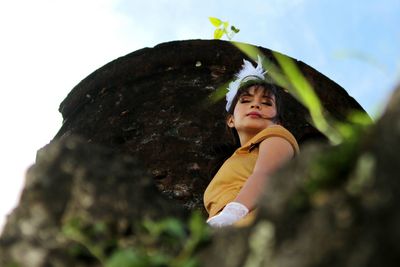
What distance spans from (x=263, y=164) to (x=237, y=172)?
0.37m

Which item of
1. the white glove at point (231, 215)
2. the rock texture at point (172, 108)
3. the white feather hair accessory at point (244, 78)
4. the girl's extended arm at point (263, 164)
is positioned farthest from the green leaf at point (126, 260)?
the rock texture at point (172, 108)

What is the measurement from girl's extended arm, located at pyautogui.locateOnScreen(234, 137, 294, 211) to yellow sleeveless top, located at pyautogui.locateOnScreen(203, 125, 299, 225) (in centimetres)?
7

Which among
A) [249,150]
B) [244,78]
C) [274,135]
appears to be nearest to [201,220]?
[274,135]

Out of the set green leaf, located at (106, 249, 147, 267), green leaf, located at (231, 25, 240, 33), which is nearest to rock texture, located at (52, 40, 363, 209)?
green leaf, located at (231, 25, 240, 33)

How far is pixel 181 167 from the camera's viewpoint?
5.21m

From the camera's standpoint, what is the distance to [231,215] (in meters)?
3.29

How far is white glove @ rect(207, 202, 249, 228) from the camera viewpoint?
3234 millimetres

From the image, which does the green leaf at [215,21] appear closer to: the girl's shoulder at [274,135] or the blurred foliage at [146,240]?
the girl's shoulder at [274,135]

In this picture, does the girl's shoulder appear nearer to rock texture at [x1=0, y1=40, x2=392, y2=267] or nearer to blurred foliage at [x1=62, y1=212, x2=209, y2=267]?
rock texture at [x1=0, y1=40, x2=392, y2=267]

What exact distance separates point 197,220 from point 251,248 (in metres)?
0.22

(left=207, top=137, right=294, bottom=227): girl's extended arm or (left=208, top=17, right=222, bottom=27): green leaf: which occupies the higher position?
(left=208, top=17, right=222, bottom=27): green leaf

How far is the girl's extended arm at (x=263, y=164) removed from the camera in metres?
3.43

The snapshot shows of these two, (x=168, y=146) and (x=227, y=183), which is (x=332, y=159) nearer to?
(x=227, y=183)

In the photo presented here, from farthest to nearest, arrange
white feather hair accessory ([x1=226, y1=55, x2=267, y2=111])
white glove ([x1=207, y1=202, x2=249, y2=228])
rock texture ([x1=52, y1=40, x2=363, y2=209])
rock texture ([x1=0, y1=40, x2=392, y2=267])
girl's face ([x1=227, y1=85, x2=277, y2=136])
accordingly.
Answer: rock texture ([x1=52, y1=40, x2=363, y2=209]) < white feather hair accessory ([x1=226, y1=55, x2=267, y2=111]) < girl's face ([x1=227, y1=85, x2=277, y2=136]) < white glove ([x1=207, y1=202, x2=249, y2=228]) < rock texture ([x1=0, y1=40, x2=392, y2=267])
